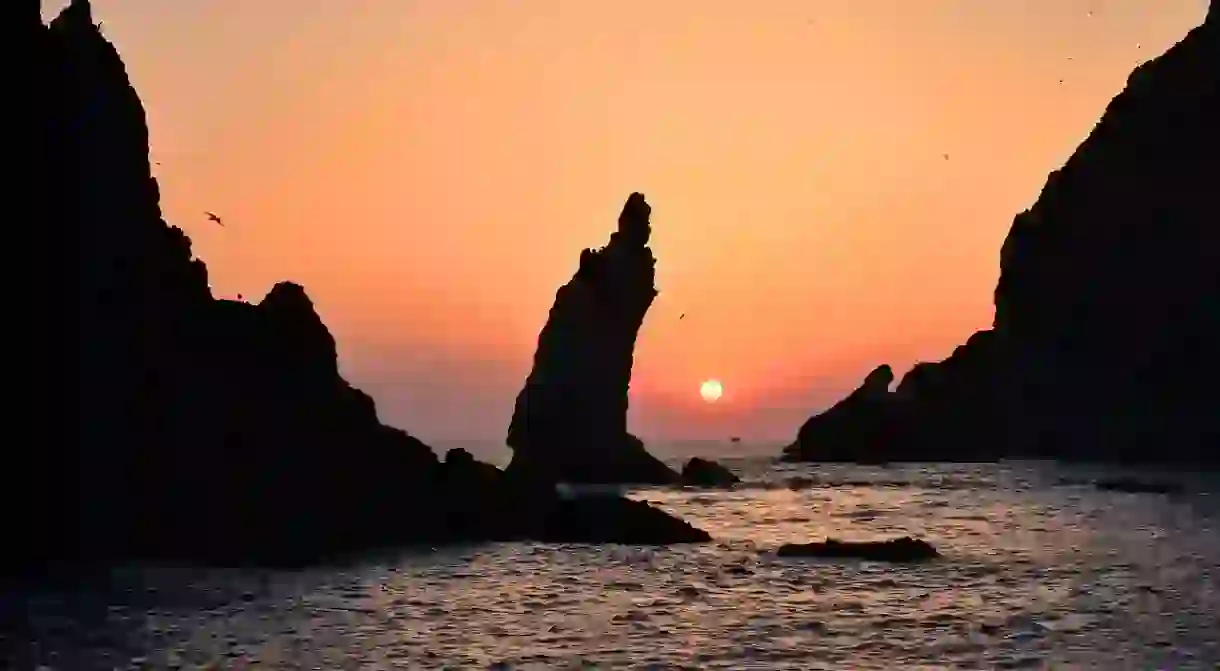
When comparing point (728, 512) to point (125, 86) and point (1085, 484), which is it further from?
point (125, 86)

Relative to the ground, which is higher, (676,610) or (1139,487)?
(1139,487)

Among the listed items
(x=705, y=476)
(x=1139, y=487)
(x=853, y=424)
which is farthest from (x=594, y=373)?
(x=853, y=424)

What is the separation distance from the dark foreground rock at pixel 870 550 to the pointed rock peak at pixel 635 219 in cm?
6496

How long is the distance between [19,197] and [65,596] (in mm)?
16485

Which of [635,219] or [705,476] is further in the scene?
[635,219]

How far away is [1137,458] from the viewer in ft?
395

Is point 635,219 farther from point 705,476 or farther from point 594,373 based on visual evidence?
point 705,476

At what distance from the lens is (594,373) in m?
103

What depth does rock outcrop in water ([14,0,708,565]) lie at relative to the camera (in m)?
40.6

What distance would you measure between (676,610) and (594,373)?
73.9 meters

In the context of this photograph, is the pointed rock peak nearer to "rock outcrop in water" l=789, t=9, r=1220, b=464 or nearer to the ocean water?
"rock outcrop in water" l=789, t=9, r=1220, b=464

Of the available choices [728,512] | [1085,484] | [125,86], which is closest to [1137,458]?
[1085,484]

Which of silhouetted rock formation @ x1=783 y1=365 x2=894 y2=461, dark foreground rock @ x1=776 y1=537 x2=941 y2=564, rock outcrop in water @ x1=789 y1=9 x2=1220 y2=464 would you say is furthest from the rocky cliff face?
dark foreground rock @ x1=776 y1=537 x2=941 y2=564

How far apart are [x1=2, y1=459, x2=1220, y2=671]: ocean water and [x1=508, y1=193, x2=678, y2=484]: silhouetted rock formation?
170ft
